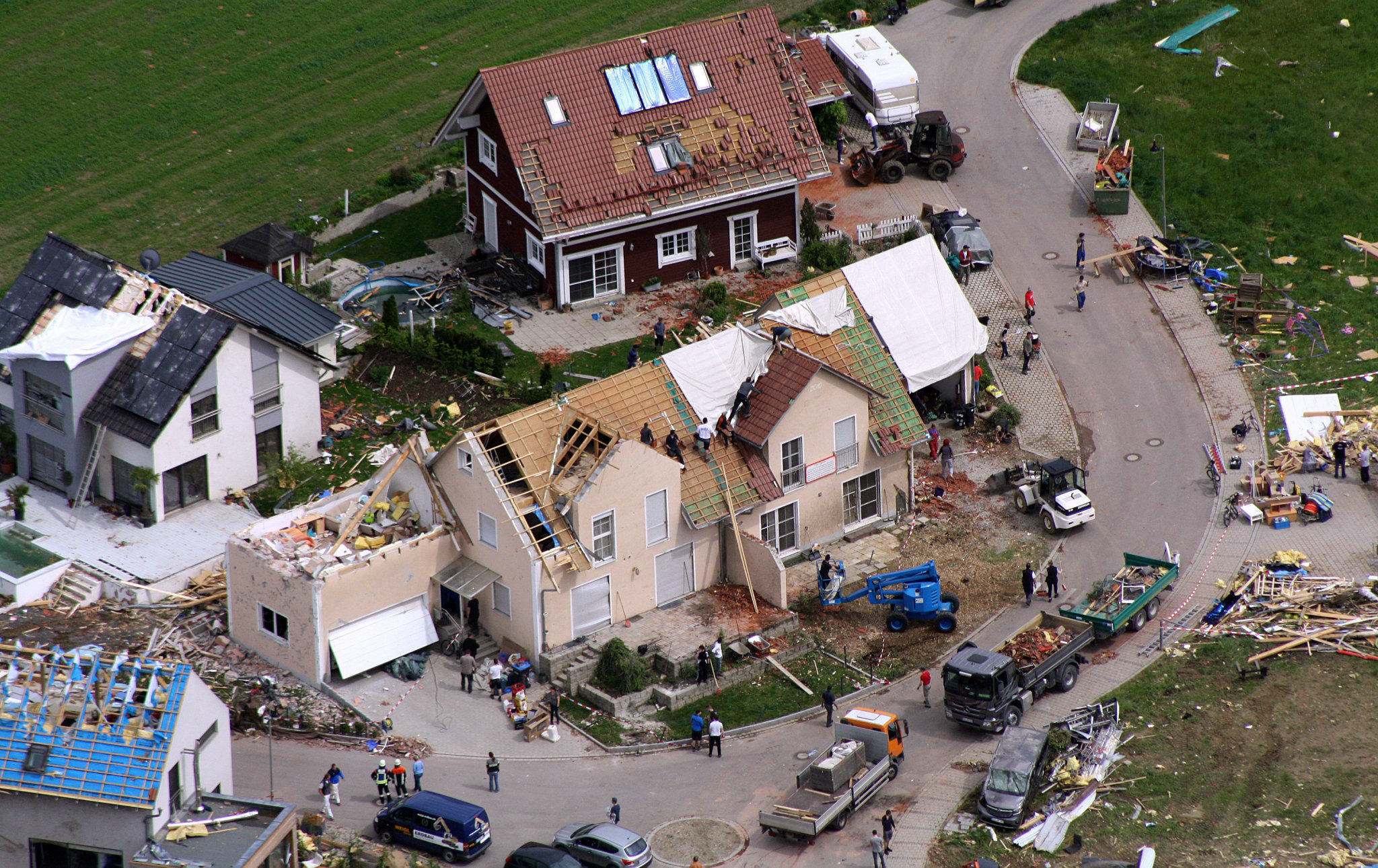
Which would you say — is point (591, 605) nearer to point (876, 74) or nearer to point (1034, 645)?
point (1034, 645)

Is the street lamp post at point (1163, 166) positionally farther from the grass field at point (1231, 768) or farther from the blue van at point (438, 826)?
the blue van at point (438, 826)

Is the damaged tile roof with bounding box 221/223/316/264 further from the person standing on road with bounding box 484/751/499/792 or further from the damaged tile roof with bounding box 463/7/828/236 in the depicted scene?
the person standing on road with bounding box 484/751/499/792

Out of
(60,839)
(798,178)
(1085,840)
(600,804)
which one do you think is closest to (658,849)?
(600,804)

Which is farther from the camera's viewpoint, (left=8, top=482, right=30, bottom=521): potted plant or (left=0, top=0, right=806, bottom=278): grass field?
(left=0, top=0, right=806, bottom=278): grass field

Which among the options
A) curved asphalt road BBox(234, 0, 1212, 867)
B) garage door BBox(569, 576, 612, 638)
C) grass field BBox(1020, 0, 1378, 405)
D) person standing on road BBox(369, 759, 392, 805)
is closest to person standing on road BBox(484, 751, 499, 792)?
curved asphalt road BBox(234, 0, 1212, 867)

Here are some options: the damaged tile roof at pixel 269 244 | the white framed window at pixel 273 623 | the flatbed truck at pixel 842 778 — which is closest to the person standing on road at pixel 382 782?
the white framed window at pixel 273 623
